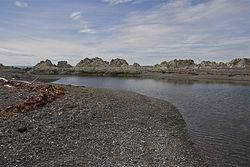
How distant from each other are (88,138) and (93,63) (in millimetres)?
151593

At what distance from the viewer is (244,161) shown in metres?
16.3

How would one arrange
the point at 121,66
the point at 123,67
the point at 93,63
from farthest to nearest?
the point at 93,63, the point at 121,66, the point at 123,67

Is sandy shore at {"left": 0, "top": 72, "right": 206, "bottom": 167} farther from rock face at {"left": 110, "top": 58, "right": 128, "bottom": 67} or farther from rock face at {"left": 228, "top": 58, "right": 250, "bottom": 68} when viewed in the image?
rock face at {"left": 110, "top": 58, "right": 128, "bottom": 67}

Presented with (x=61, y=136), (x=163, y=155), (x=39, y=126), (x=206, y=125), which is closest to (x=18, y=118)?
(x=39, y=126)

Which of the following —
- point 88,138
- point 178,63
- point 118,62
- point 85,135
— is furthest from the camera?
point 118,62

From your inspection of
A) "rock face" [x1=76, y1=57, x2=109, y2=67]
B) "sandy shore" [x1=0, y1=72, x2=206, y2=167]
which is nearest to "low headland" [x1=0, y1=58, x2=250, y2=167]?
"sandy shore" [x1=0, y1=72, x2=206, y2=167]

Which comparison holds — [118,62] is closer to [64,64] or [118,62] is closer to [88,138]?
[64,64]

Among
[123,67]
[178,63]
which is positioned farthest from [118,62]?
[178,63]

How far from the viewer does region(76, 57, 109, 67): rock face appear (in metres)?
164

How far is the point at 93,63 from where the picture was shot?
166625 millimetres

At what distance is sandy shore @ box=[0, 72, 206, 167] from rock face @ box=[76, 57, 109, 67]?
140 meters

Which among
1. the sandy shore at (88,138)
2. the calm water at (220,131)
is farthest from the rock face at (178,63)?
the sandy shore at (88,138)

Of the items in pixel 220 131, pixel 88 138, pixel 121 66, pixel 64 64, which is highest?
pixel 64 64

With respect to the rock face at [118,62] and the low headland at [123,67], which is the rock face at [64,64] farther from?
the rock face at [118,62]
